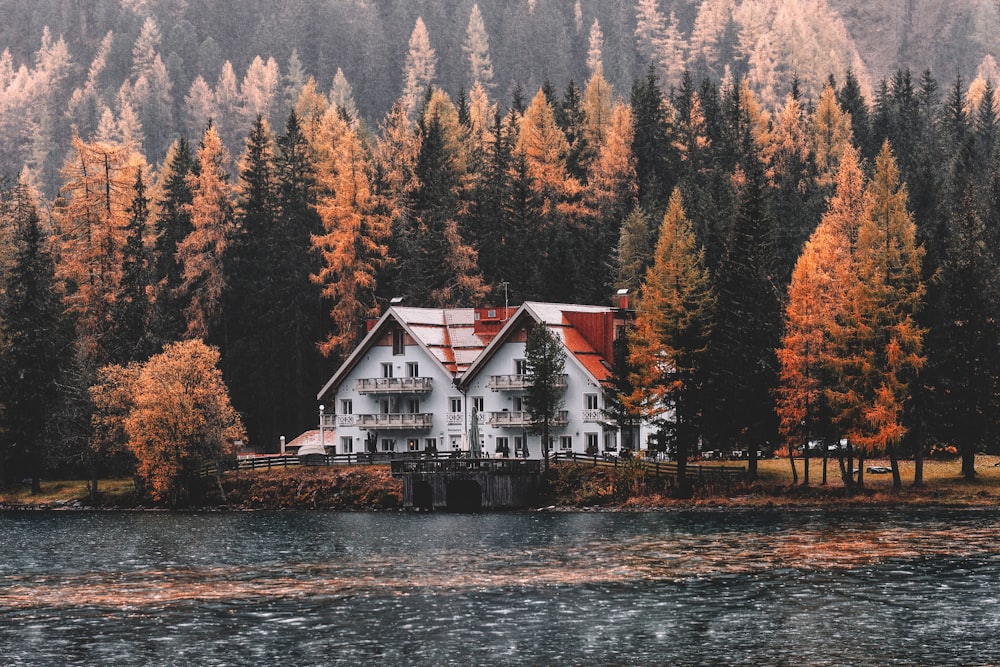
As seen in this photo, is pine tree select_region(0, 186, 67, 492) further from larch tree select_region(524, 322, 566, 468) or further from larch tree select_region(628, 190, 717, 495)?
larch tree select_region(628, 190, 717, 495)

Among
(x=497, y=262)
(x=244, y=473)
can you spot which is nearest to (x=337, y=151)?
(x=497, y=262)

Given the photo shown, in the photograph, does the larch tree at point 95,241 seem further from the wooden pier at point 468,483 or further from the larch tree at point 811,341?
the larch tree at point 811,341

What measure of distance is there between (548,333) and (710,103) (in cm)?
7620

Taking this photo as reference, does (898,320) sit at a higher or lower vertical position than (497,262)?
lower

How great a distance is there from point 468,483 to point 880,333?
27.9m

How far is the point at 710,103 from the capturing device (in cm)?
16825

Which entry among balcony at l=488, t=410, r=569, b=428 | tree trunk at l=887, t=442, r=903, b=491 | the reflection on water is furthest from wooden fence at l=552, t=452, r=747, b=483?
tree trunk at l=887, t=442, r=903, b=491

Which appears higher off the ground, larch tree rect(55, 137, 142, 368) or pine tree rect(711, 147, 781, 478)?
larch tree rect(55, 137, 142, 368)

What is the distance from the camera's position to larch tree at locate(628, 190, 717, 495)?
92.4 metres

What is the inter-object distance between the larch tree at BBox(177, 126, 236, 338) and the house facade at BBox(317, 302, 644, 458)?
1262 cm

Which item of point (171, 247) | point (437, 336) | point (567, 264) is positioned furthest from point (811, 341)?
point (171, 247)

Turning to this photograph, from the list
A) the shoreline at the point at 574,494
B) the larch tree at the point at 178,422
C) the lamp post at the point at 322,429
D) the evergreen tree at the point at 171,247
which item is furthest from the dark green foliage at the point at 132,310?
the lamp post at the point at 322,429

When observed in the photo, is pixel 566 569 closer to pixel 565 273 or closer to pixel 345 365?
pixel 345 365

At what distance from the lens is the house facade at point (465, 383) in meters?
104
